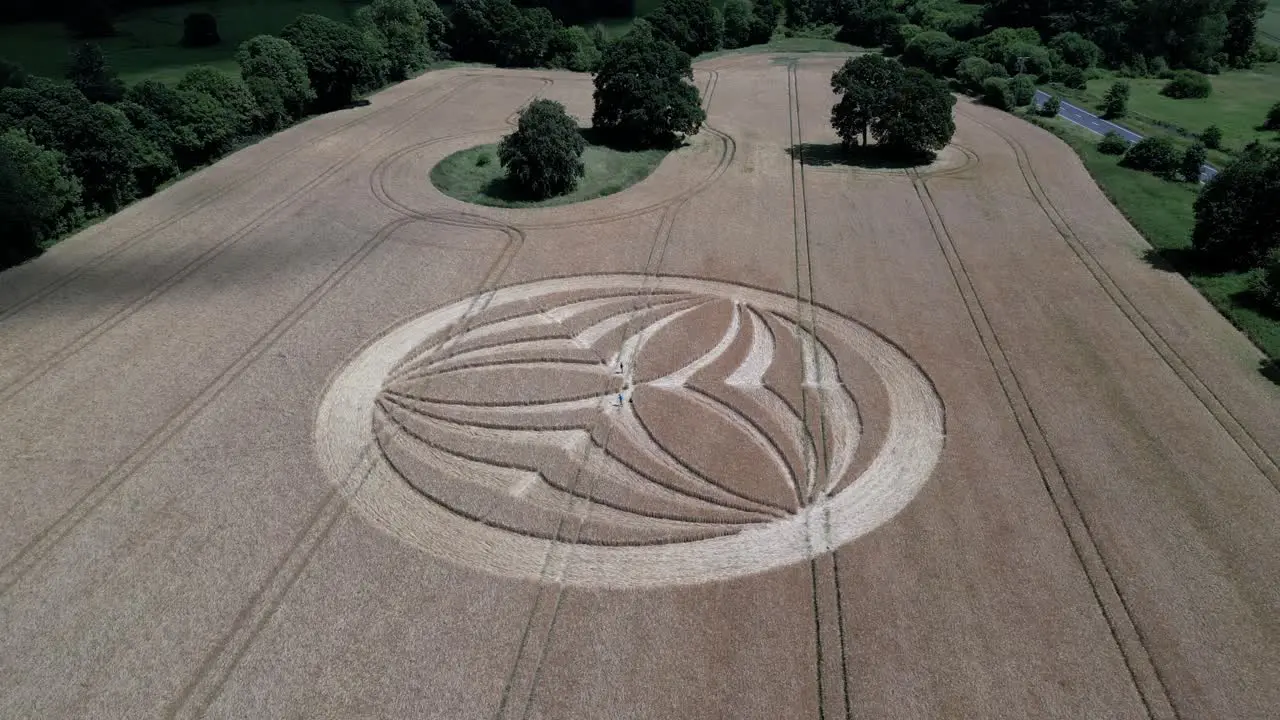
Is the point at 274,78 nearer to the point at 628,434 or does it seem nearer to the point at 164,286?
the point at 164,286

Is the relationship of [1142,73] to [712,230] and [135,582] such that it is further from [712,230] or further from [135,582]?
[135,582]

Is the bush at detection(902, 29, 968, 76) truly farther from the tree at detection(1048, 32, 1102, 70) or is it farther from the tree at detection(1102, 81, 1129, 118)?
the tree at detection(1102, 81, 1129, 118)

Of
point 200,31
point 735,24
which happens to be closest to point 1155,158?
point 735,24

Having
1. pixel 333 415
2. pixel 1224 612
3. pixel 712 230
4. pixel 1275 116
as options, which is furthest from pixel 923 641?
pixel 1275 116

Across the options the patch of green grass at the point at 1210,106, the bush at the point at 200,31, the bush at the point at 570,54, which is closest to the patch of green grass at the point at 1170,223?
the patch of green grass at the point at 1210,106

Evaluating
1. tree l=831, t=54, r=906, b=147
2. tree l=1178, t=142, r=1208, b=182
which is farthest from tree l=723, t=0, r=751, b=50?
tree l=1178, t=142, r=1208, b=182

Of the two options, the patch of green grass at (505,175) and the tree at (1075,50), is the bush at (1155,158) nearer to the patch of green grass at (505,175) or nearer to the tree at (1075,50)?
the tree at (1075,50)
